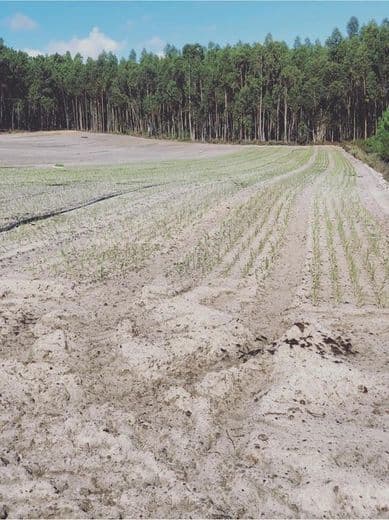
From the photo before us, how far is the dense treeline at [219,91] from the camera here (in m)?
67.2

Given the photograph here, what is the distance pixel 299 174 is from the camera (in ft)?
87.2

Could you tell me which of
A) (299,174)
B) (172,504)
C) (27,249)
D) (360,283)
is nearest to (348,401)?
(172,504)

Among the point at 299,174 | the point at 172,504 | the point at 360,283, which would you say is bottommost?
the point at 172,504

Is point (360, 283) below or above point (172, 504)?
above

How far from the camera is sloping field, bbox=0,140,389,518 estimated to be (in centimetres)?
364

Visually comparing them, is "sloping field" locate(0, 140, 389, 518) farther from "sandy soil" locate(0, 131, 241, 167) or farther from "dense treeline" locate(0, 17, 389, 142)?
"dense treeline" locate(0, 17, 389, 142)

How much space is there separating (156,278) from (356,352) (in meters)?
3.80

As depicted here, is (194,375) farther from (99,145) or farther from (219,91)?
(219,91)

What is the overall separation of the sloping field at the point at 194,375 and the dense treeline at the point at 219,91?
62497 mm

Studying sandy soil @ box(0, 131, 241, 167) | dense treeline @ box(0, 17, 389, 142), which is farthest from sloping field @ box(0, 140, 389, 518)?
dense treeline @ box(0, 17, 389, 142)

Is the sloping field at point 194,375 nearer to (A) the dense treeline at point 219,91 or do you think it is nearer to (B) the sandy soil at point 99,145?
(B) the sandy soil at point 99,145

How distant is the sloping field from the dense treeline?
62.5 metres

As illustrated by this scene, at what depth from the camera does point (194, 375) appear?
17.4ft

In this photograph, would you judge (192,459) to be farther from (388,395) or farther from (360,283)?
(360,283)
